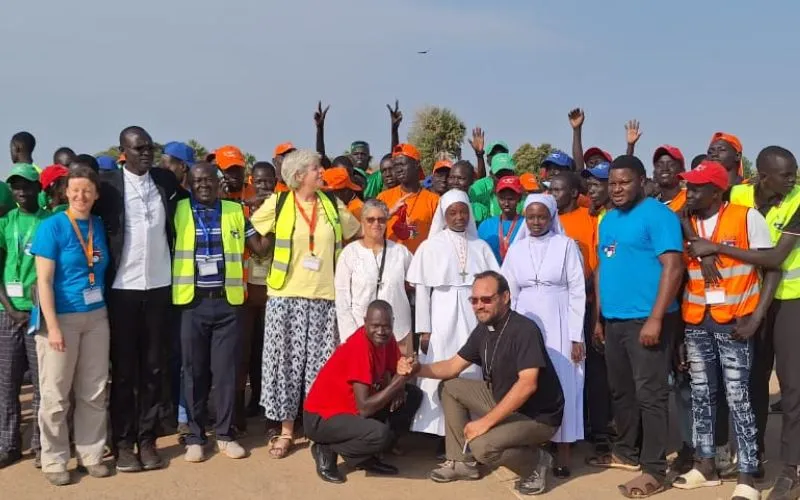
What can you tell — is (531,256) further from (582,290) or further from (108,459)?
(108,459)

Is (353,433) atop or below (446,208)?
below

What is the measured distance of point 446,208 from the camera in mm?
6012

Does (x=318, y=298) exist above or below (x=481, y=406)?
above

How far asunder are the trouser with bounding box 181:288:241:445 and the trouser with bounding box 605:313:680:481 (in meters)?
2.99

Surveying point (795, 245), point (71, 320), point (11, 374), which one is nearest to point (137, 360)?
point (71, 320)

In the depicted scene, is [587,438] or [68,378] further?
[587,438]

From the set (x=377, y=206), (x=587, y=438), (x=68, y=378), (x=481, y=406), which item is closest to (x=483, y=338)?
(x=481, y=406)

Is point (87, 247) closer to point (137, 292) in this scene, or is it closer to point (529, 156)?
point (137, 292)

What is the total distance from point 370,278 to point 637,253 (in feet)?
6.71

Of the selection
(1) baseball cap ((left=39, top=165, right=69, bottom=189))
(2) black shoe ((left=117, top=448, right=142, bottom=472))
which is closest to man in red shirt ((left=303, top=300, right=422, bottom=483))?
(2) black shoe ((left=117, top=448, right=142, bottom=472))

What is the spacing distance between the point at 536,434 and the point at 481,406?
0.45 metres

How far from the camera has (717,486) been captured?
5293mm

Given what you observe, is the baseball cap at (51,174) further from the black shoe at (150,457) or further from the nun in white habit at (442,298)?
the nun in white habit at (442,298)

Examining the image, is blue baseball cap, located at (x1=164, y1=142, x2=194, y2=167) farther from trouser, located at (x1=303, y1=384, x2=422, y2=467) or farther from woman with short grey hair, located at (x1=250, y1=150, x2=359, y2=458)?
trouser, located at (x1=303, y1=384, x2=422, y2=467)
